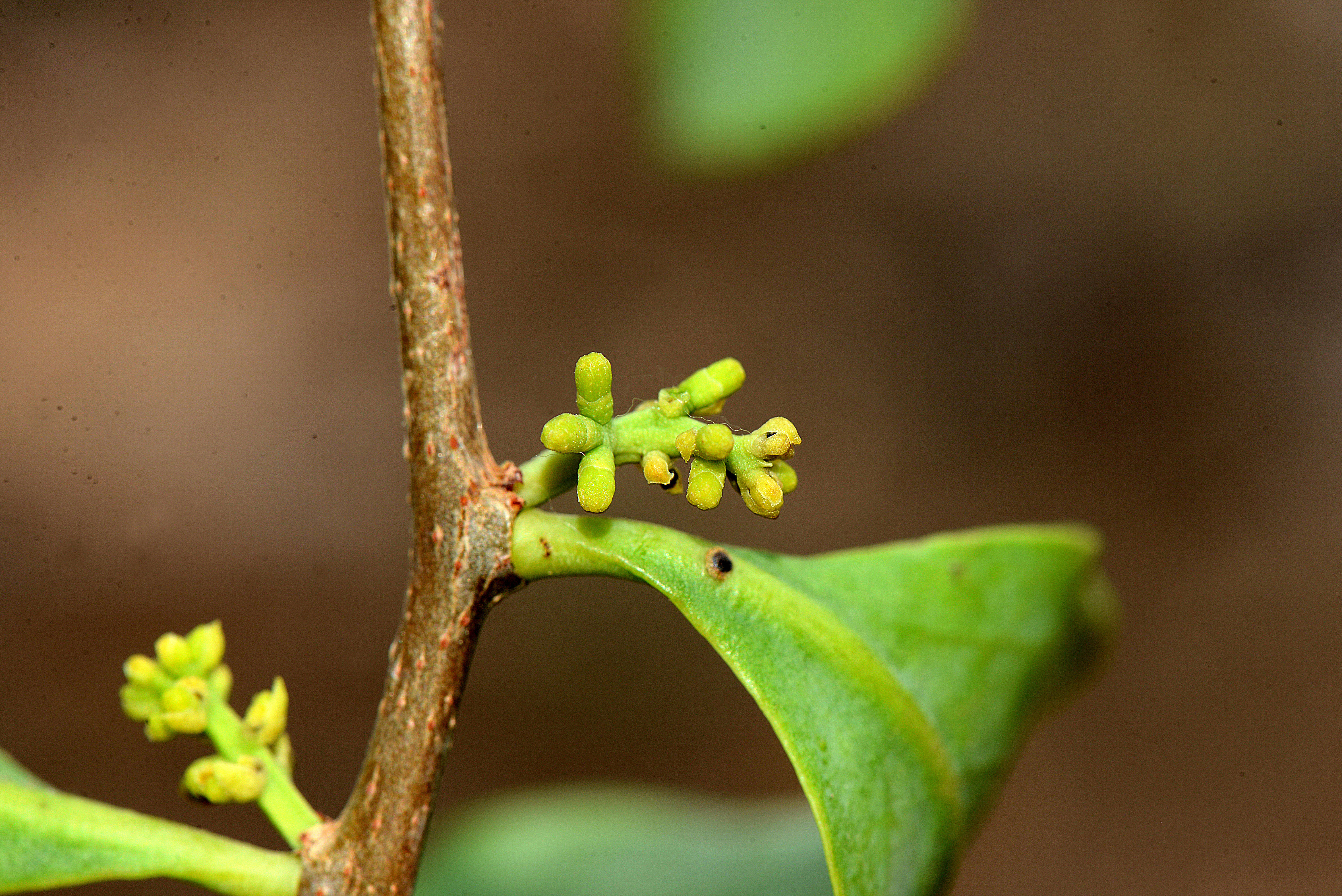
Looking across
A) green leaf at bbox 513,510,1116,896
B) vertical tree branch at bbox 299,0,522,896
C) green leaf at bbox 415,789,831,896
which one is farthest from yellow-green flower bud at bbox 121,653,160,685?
green leaf at bbox 415,789,831,896

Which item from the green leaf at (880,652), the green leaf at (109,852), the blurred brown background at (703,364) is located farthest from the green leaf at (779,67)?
the blurred brown background at (703,364)

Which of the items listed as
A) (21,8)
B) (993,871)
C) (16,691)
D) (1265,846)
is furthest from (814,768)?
(1265,846)

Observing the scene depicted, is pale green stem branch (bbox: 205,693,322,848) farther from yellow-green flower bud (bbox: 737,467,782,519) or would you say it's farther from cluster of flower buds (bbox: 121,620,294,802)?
yellow-green flower bud (bbox: 737,467,782,519)

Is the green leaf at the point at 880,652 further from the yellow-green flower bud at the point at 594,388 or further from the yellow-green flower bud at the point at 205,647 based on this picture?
the yellow-green flower bud at the point at 205,647

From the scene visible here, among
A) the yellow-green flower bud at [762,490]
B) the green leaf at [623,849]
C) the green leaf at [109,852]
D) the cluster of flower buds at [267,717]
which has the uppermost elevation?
the yellow-green flower bud at [762,490]

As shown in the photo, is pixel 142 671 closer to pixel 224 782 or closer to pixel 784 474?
pixel 224 782

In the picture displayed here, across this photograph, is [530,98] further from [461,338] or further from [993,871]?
[461,338]

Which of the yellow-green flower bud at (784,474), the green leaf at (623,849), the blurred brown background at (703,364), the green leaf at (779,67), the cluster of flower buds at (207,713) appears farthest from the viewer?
the blurred brown background at (703,364)
